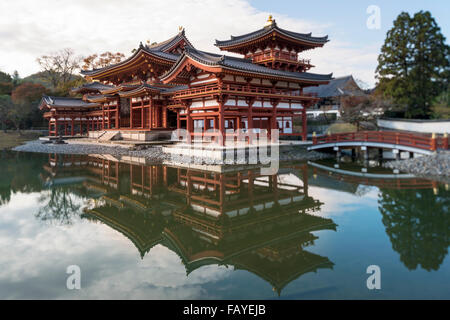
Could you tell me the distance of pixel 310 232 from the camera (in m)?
7.81

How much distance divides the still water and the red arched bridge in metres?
5.72

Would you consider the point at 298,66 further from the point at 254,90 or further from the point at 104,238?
the point at 104,238

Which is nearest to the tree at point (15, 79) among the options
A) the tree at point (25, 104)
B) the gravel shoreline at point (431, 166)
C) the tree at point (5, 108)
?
the tree at point (25, 104)

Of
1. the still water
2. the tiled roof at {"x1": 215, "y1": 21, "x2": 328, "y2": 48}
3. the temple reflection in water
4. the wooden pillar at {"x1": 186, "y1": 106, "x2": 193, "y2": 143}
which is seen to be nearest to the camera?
the still water

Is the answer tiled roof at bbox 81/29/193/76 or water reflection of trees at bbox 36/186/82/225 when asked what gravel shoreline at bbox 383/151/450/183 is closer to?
water reflection of trees at bbox 36/186/82/225

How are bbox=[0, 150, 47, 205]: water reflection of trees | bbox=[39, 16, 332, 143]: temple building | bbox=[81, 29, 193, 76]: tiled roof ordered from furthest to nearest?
bbox=[81, 29, 193, 76]: tiled roof
bbox=[39, 16, 332, 143]: temple building
bbox=[0, 150, 47, 205]: water reflection of trees

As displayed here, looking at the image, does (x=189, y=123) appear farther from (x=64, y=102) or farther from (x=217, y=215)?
(x=64, y=102)

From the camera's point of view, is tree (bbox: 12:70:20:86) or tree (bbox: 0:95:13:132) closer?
tree (bbox: 0:95:13:132)

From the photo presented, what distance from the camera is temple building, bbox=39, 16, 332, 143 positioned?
825 inches

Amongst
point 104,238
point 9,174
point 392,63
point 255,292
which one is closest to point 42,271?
point 104,238

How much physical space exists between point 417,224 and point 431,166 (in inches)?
391

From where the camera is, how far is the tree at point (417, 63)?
3200cm

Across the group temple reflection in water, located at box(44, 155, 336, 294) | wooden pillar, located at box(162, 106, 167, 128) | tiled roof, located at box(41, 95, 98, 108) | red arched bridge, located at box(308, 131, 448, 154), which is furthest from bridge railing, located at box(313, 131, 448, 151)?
tiled roof, located at box(41, 95, 98, 108)

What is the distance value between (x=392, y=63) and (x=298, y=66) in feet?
45.4
